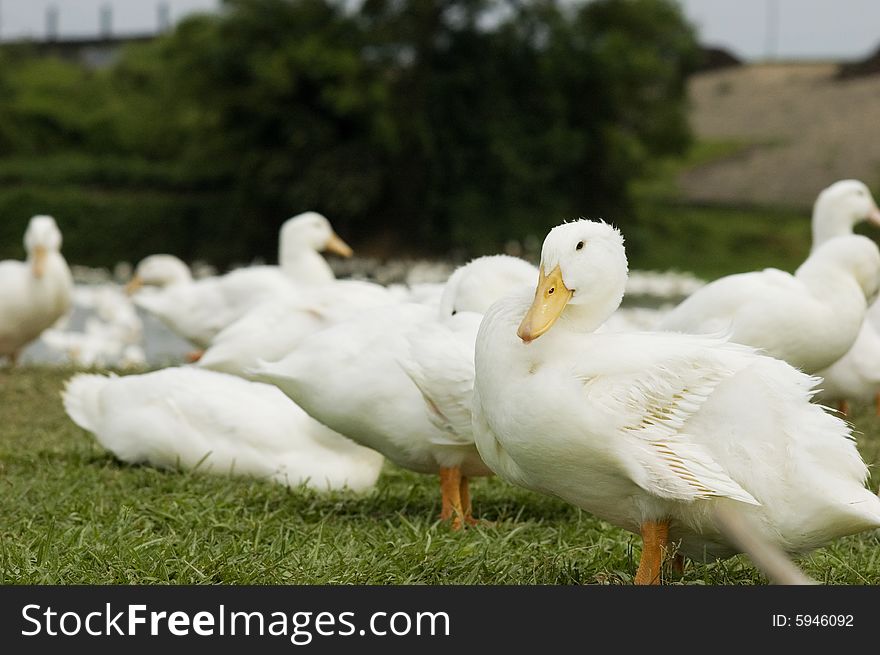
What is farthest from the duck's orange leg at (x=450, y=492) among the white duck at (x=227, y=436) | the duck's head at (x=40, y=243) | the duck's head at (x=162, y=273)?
the duck's head at (x=162, y=273)

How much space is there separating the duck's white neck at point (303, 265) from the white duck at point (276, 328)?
10.4 feet

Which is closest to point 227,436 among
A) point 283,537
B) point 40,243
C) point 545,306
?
point 283,537

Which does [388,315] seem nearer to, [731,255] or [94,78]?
[731,255]

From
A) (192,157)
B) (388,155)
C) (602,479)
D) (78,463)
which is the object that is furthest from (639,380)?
(192,157)

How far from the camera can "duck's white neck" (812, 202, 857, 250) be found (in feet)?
29.0

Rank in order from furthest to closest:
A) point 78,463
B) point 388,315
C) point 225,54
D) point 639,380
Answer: point 225,54
point 78,463
point 388,315
point 639,380

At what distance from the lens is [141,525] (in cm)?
458

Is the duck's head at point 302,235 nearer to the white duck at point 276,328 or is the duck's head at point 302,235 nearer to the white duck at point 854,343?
the white duck at point 276,328

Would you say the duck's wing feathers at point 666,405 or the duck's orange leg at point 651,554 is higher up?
the duck's wing feathers at point 666,405

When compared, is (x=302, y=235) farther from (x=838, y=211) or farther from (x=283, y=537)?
(x=283, y=537)

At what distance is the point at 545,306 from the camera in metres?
3.63

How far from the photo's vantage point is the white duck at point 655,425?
11.5 feet

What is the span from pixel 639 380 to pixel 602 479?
29cm

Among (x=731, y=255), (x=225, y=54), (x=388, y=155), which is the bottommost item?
(x=731, y=255)
